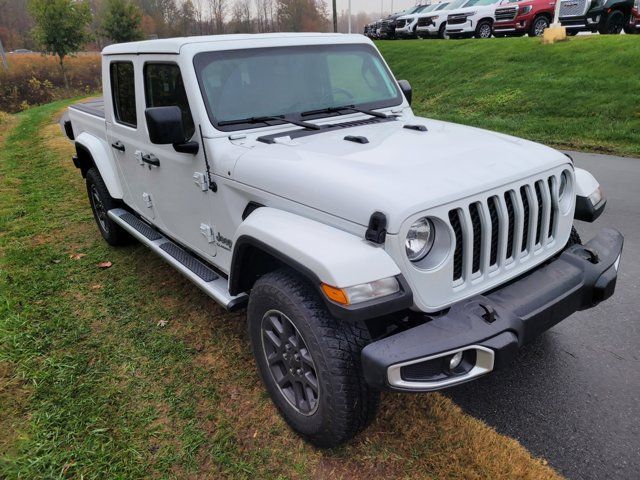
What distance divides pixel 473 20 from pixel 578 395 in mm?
18852

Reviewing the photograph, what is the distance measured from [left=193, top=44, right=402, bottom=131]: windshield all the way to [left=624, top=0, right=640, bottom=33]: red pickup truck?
13.9 metres

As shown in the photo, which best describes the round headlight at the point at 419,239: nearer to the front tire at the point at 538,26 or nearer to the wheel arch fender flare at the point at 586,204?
the wheel arch fender flare at the point at 586,204

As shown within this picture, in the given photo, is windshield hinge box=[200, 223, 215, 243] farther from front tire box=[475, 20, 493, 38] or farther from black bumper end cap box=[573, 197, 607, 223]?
front tire box=[475, 20, 493, 38]

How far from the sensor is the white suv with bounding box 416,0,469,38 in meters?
20.6

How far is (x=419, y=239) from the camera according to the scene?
217 centimetres

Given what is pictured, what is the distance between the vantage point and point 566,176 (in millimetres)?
2799

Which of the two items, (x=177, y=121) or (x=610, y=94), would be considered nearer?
(x=177, y=121)

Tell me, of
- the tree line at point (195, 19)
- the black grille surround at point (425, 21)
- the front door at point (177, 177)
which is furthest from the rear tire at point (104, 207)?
the tree line at point (195, 19)

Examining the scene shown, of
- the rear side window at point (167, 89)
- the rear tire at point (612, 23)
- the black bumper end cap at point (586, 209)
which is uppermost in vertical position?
the rear tire at point (612, 23)

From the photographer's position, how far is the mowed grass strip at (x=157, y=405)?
2467 millimetres

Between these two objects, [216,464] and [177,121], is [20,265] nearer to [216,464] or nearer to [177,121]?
[177,121]

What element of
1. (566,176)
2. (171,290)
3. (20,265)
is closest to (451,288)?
(566,176)

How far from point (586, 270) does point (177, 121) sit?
7.62 ft

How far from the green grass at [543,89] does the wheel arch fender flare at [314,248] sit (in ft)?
24.7
